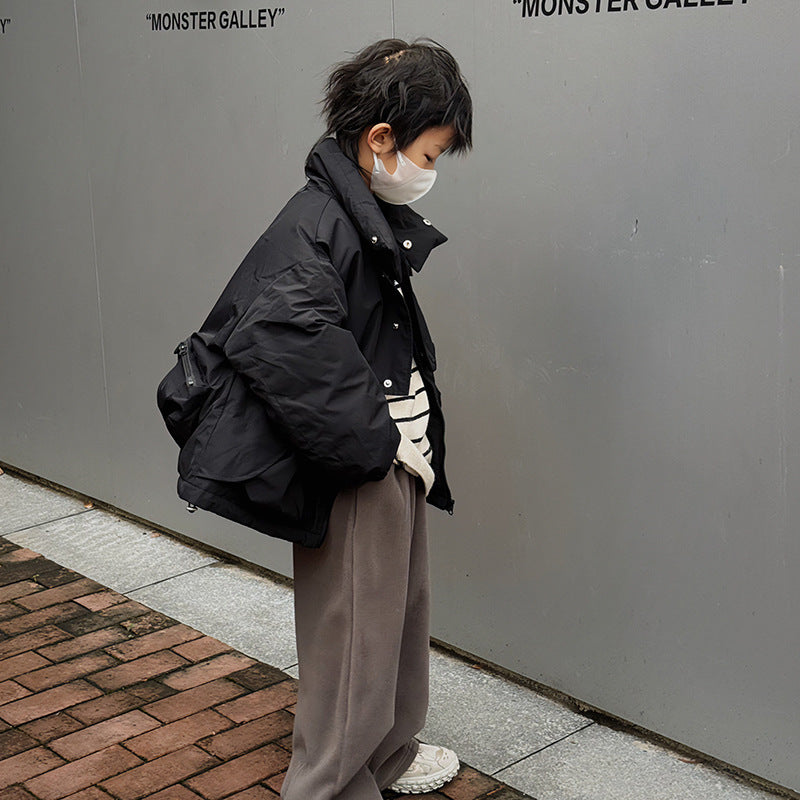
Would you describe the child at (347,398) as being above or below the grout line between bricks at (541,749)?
above

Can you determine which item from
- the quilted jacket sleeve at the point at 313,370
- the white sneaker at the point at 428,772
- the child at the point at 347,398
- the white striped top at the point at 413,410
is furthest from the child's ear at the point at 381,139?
the white sneaker at the point at 428,772

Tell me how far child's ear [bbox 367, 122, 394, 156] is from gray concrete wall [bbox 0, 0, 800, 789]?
0.75 meters

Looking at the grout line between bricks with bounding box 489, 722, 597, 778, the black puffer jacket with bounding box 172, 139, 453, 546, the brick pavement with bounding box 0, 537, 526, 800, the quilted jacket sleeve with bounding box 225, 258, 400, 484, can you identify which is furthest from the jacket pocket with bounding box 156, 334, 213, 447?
the grout line between bricks with bounding box 489, 722, 597, 778

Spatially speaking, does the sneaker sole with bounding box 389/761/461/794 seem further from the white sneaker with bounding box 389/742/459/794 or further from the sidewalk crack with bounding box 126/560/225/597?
the sidewalk crack with bounding box 126/560/225/597

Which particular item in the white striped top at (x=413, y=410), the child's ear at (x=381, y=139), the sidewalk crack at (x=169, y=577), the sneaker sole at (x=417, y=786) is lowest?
the sneaker sole at (x=417, y=786)

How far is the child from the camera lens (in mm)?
2668

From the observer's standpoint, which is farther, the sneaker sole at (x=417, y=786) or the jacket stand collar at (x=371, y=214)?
the sneaker sole at (x=417, y=786)

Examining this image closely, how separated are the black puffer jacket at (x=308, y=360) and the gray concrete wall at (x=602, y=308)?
0.68m

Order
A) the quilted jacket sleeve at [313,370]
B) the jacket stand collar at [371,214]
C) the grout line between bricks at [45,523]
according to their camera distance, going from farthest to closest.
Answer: the grout line between bricks at [45,523]
the jacket stand collar at [371,214]
the quilted jacket sleeve at [313,370]

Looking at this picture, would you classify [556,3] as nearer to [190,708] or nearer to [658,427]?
[658,427]

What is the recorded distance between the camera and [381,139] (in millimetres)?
2781

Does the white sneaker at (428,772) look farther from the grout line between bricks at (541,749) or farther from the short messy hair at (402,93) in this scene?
the short messy hair at (402,93)

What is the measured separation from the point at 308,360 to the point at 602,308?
1.06m

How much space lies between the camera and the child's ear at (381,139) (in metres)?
2.75
